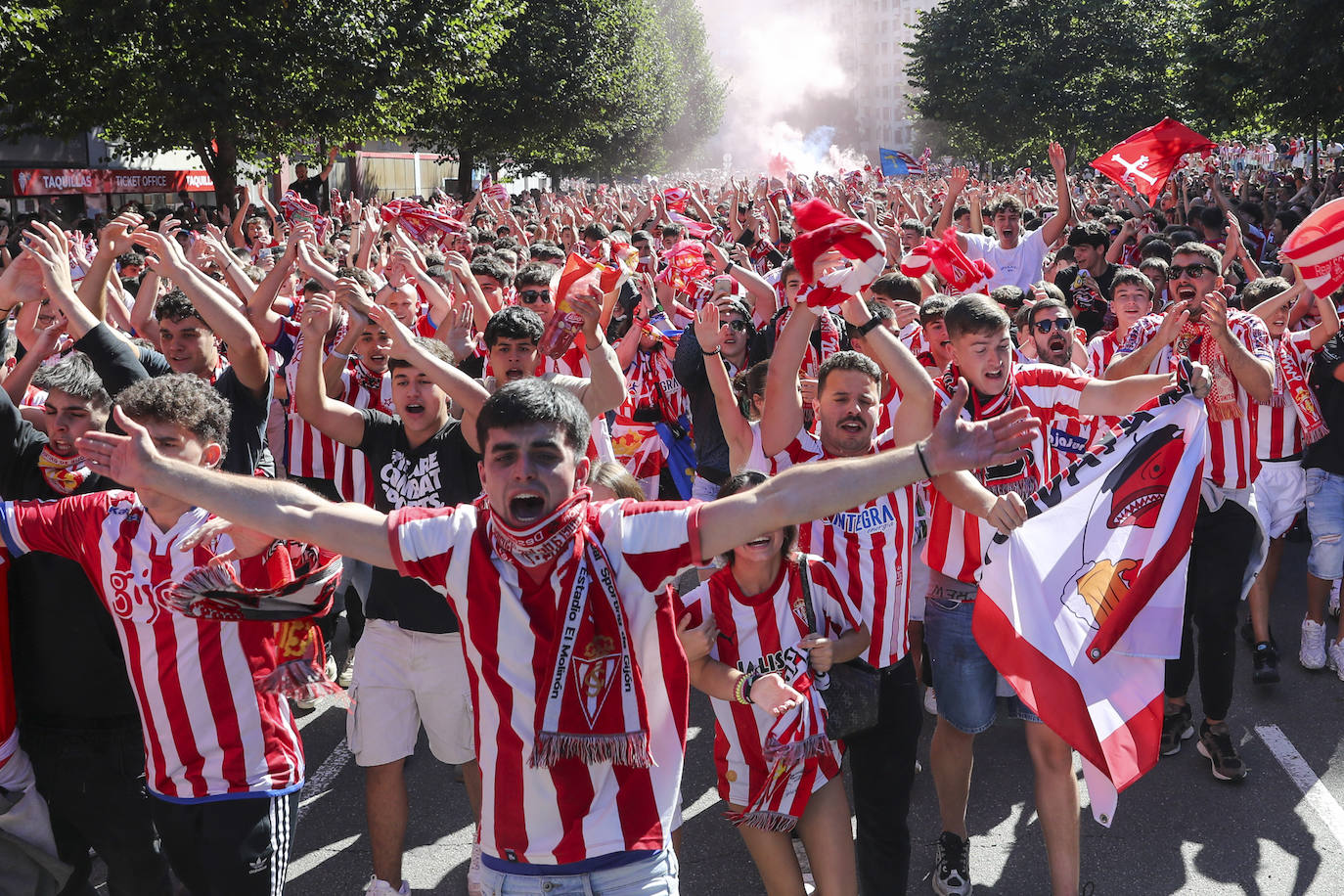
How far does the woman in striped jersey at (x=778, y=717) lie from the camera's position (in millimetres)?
3496

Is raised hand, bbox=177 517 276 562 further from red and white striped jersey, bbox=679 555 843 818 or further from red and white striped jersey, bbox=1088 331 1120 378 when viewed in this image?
red and white striped jersey, bbox=1088 331 1120 378

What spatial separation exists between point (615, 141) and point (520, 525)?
52.1 m

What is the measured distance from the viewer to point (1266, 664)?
6.02m

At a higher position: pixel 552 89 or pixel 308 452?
pixel 552 89

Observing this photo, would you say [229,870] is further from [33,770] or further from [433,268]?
[433,268]

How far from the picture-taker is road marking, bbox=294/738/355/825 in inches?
203

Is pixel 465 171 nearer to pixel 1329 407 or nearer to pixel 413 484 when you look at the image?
pixel 1329 407

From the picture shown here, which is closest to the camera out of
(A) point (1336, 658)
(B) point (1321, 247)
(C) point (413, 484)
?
(C) point (413, 484)

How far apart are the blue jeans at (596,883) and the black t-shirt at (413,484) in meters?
1.62

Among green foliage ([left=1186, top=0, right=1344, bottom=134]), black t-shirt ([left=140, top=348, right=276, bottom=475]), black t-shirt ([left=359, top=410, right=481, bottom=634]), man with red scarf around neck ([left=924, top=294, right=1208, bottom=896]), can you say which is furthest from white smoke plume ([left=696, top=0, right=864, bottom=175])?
Result: black t-shirt ([left=359, top=410, right=481, bottom=634])

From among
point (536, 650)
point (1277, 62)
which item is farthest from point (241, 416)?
point (1277, 62)

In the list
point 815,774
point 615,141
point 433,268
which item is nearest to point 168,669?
point 815,774

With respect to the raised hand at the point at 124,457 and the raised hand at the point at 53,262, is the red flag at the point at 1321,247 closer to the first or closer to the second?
the raised hand at the point at 124,457

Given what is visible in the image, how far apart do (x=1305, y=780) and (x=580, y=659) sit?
3.82m
